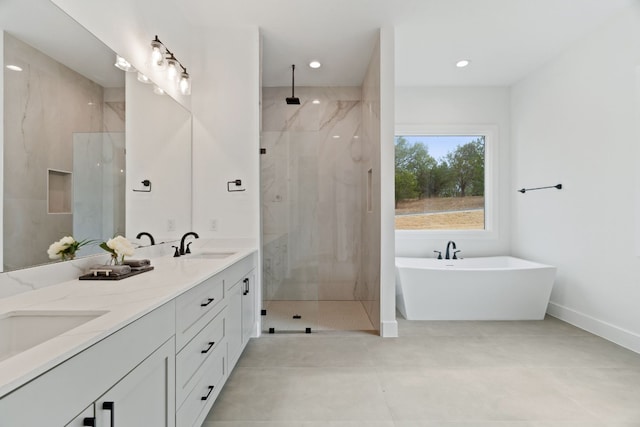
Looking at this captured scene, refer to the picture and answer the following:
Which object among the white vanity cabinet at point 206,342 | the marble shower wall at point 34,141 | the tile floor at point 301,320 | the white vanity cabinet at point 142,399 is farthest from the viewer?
the tile floor at point 301,320

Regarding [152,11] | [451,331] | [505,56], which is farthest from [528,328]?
[152,11]

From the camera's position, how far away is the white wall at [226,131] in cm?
300

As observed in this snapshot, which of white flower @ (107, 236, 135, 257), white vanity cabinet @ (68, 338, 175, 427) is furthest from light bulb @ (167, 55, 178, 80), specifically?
white vanity cabinet @ (68, 338, 175, 427)

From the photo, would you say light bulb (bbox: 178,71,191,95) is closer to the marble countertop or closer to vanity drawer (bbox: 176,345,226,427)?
the marble countertop

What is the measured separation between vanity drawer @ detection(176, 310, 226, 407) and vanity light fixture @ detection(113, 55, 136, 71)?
5.22 ft

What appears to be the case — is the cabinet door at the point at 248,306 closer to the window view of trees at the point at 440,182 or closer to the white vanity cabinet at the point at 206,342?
the white vanity cabinet at the point at 206,342

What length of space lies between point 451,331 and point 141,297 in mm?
2815

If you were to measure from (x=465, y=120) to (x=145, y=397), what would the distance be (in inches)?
177

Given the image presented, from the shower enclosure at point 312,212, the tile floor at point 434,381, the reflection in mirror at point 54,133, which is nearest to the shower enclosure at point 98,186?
the reflection in mirror at point 54,133

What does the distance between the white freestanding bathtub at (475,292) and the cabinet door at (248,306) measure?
4.84ft

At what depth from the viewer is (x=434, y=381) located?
7.20ft

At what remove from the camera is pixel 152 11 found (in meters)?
2.40

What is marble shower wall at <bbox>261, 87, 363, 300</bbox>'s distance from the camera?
321cm

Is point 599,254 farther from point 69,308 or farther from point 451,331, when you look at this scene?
point 69,308
